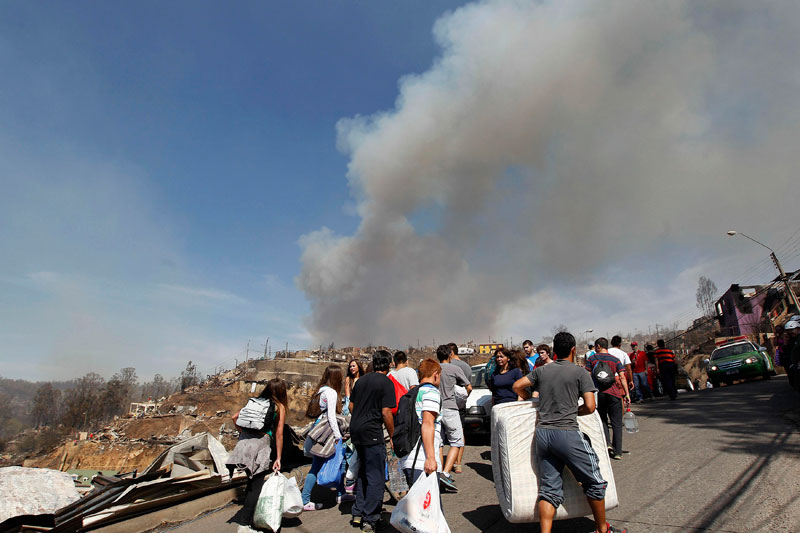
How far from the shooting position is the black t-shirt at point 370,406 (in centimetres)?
399

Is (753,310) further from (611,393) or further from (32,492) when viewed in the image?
(32,492)

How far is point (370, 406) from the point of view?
13.3 feet

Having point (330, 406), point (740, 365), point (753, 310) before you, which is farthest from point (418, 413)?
point (753, 310)

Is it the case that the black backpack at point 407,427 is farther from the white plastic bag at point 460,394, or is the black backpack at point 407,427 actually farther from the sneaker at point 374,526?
the white plastic bag at point 460,394

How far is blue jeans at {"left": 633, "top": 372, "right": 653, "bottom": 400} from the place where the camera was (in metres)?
11.5

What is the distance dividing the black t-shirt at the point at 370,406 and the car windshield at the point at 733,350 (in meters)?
15.7

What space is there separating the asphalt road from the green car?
765 cm

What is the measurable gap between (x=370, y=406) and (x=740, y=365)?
604 inches

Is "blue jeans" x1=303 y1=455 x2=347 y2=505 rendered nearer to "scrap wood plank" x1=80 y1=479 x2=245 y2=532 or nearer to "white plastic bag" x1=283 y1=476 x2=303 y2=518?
"white plastic bag" x1=283 y1=476 x2=303 y2=518

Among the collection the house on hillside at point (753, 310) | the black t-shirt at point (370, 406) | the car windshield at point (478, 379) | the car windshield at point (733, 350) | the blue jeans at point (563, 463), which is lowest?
the blue jeans at point (563, 463)

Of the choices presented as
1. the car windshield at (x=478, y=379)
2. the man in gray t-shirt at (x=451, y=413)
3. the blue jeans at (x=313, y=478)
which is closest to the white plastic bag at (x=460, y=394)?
the man in gray t-shirt at (x=451, y=413)

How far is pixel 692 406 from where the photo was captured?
9.44m

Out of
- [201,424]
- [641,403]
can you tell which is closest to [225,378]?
[201,424]

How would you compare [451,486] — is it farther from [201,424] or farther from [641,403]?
[201,424]
